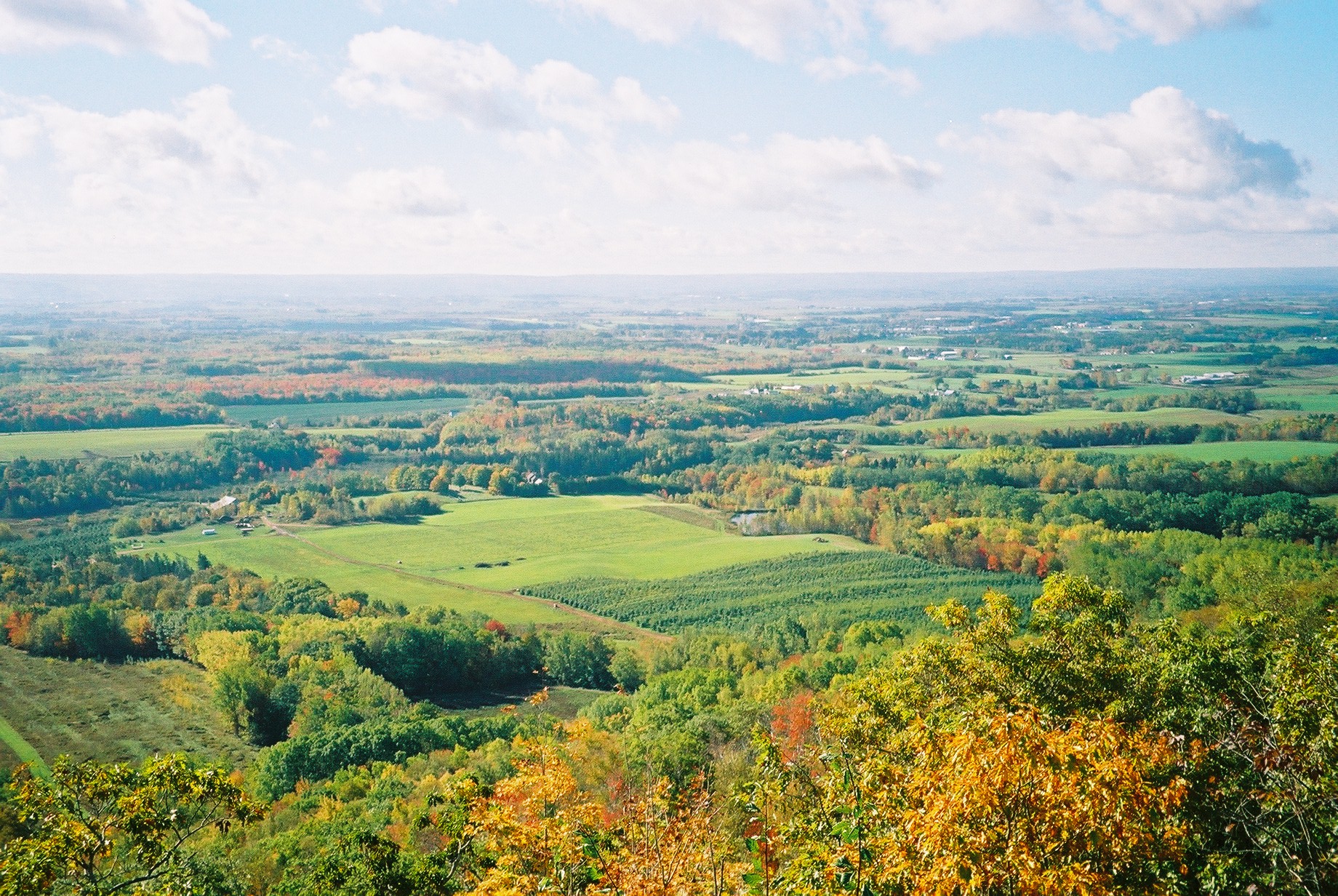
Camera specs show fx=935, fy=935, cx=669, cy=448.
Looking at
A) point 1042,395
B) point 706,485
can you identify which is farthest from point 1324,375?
point 706,485

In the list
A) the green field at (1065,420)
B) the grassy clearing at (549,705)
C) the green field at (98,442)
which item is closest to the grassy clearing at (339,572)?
the grassy clearing at (549,705)

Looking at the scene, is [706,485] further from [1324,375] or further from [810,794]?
[1324,375]

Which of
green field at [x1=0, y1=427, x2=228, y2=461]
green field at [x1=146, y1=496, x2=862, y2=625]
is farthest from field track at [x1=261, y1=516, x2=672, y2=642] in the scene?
green field at [x1=0, y1=427, x2=228, y2=461]

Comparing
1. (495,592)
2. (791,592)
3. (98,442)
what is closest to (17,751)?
(495,592)

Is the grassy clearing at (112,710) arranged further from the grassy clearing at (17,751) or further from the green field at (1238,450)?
the green field at (1238,450)

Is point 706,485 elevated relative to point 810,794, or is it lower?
lower

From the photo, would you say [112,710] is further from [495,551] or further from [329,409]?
[329,409]

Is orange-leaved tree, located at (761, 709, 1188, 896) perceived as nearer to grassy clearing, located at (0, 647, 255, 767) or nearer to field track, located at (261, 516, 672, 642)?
grassy clearing, located at (0, 647, 255, 767)
